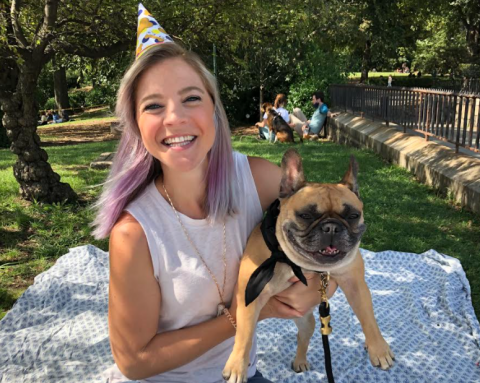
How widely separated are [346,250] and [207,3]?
16.1 ft

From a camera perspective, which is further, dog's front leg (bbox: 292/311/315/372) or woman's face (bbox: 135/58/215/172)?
dog's front leg (bbox: 292/311/315/372)

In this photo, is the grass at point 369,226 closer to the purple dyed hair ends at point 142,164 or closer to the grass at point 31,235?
the grass at point 31,235

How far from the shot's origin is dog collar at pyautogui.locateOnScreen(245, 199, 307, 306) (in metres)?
1.80

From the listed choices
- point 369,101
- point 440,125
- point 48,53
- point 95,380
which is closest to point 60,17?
point 48,53

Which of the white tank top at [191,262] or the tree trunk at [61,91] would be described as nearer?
the white tank top at [191,262]

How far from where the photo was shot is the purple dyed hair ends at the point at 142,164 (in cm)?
189

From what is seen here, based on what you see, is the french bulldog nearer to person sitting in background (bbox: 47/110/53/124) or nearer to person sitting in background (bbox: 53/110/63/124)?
person sitting in background (bbox: 53/110/63/124)

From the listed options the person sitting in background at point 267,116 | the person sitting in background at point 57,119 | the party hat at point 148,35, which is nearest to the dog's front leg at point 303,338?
the party hat at point 148,35

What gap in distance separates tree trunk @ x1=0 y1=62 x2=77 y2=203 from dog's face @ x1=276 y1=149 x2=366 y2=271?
532 centimetres

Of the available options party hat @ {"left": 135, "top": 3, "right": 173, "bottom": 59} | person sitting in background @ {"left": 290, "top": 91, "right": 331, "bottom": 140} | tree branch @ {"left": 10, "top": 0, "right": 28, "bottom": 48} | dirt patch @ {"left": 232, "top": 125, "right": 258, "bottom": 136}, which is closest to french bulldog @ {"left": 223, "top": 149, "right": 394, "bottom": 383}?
party hat @ {"left": 135, "top": 3, "right": 173, "bottom": 59}

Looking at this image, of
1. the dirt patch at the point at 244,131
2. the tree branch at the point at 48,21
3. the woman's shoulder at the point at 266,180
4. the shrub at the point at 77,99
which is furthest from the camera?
the shrub at the point at 77,99

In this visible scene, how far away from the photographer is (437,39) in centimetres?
3300

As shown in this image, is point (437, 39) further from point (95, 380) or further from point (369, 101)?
point (95, 380)

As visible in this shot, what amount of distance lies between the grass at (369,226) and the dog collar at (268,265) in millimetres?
2997
